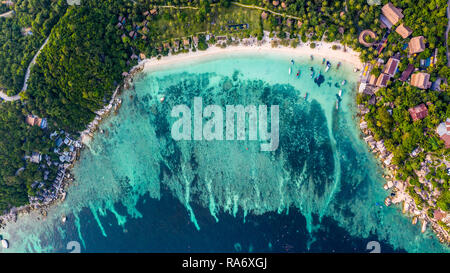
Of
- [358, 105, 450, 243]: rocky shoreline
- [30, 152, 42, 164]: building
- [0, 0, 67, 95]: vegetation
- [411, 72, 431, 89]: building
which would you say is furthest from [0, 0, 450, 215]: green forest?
[411, 72, 431, 89]: building

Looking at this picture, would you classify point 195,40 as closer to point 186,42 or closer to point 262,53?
point 186,42

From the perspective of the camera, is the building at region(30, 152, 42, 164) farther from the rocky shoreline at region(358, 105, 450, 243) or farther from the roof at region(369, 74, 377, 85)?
the roof at region(369, 74, 377, 85)

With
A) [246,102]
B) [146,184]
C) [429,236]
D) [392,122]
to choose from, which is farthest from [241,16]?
[429,236]

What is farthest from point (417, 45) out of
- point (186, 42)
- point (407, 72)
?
point (186, 42)

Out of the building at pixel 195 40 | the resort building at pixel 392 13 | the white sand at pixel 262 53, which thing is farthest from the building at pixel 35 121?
the resort building at pixel 392 13

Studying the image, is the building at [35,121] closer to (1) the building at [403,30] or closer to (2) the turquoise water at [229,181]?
(2) the turquoise water at [229,181]

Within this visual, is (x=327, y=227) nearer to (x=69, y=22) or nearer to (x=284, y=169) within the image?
(x=284, y=169)
